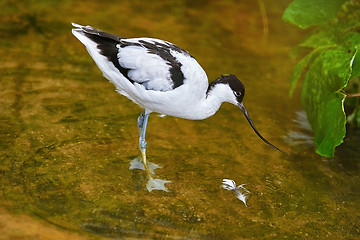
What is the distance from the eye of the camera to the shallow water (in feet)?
9.46

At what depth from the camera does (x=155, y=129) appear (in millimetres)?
3875

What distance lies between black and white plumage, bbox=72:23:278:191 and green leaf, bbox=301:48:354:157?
25.8 inches

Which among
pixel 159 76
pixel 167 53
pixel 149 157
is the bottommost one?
pixel 149 157

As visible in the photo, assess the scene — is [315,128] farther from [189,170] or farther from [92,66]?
[92,66]

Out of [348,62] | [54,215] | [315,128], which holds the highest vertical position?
[348,62]

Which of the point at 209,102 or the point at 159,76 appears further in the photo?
the point at 209,102

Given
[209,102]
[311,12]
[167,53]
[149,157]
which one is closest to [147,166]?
[149,157]

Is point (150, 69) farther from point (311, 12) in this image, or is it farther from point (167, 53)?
point (311, 12)

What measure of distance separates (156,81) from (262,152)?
1.12 m

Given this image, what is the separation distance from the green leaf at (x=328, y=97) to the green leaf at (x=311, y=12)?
1.07 ft

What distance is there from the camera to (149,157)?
11.6 feet

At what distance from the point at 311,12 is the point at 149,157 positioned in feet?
5.24

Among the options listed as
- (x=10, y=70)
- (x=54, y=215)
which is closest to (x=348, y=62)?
(x=54, y=215)

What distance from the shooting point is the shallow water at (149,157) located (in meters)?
2.88
